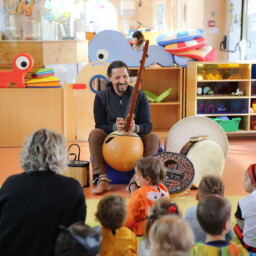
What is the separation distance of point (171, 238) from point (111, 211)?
573 mm

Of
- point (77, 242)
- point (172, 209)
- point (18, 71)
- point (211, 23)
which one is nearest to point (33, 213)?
point (77, 242)

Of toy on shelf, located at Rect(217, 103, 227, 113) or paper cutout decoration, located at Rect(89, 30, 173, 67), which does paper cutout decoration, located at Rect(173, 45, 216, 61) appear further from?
toy on shelf, located at Rect(217, 103, 227, 113)

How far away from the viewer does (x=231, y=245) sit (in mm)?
1884

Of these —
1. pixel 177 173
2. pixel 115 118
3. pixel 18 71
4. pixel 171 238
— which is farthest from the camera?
pixel 18 71

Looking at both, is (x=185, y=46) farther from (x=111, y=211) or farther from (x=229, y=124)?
(x=111, y=211)

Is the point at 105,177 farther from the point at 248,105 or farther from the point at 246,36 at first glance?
the point at 246,36

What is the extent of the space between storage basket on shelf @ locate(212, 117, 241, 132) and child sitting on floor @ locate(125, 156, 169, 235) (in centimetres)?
321

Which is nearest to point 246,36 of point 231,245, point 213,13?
point 213,13

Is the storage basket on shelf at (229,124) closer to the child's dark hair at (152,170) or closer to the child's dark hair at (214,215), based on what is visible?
the child's dark hair at (152,170)

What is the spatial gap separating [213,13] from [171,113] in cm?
369

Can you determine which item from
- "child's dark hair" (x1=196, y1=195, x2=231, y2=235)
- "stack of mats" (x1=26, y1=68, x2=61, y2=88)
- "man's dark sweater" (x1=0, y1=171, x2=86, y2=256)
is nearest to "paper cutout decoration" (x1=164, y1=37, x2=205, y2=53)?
"stack of mats" (x1=26, y1=68, x2=61, y2=88)

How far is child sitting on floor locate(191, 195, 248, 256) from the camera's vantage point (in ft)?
6.07

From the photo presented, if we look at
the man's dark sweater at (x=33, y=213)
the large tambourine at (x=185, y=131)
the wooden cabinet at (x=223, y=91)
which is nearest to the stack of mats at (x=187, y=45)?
the wooden cabinet at (x=223, y=91)

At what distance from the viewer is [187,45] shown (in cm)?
589
